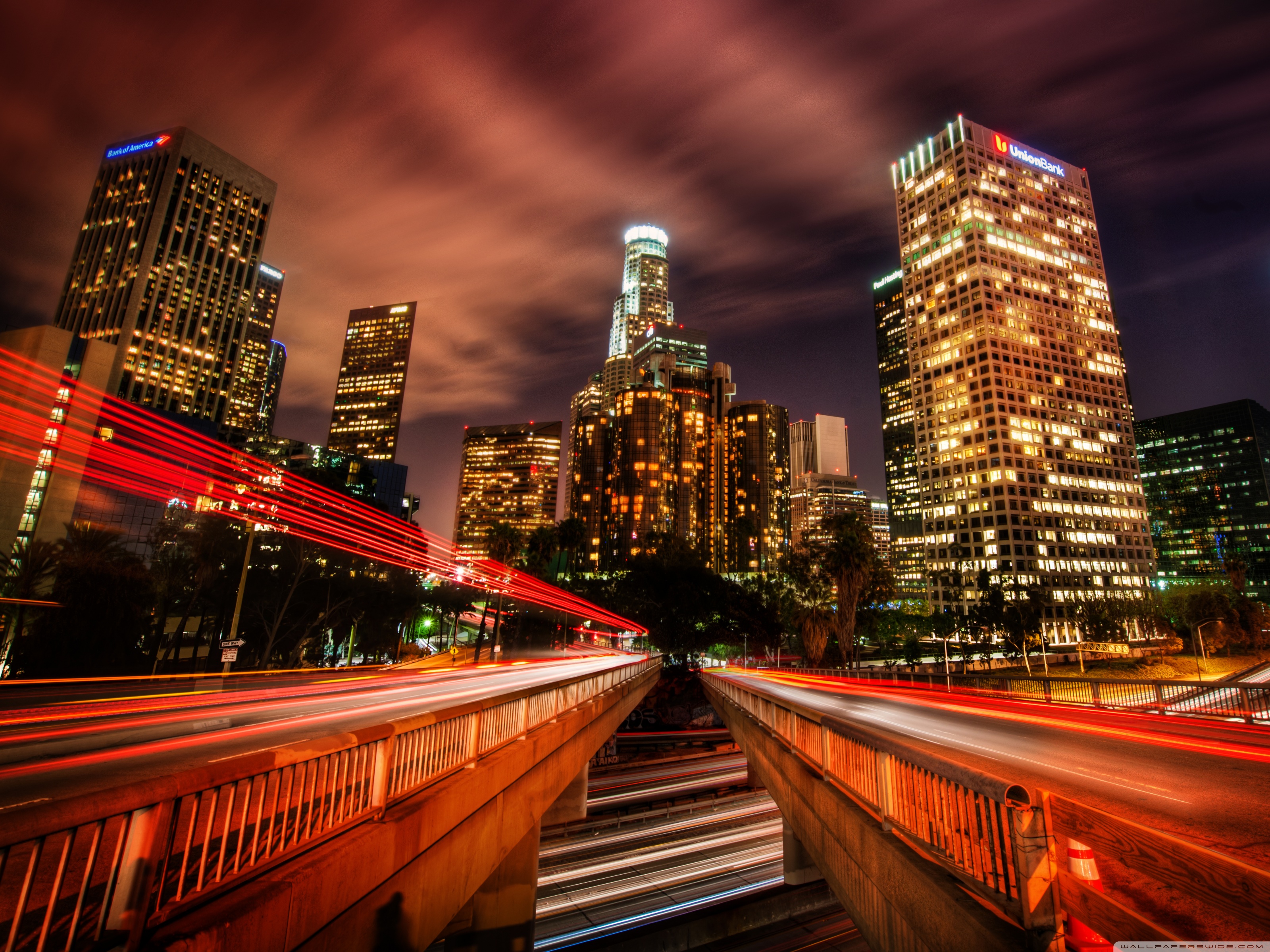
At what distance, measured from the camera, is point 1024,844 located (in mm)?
3926

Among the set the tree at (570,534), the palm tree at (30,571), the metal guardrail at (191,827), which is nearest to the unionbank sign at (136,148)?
the tree at (570,534)

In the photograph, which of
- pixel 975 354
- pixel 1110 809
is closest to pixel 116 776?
pixel 1110 809

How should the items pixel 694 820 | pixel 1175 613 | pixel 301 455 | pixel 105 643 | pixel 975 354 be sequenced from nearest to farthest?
pixel 694 820, pixel 105 643, pixel 1175 613, pixel 301 455, pixel 975 354

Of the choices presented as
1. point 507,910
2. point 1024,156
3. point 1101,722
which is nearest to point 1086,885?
point 507,910

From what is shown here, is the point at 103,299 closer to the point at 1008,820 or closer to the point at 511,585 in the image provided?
the point at 511,585

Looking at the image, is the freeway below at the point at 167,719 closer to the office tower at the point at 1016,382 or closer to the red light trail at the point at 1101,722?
the red light trail at the point at 1101,722

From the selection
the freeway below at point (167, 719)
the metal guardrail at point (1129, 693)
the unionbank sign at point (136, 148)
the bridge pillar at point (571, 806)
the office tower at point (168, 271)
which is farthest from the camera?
the unionbank sign at point (136, 148)

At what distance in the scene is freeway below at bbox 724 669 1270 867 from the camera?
7426 mm

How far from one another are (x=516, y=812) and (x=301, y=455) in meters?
137

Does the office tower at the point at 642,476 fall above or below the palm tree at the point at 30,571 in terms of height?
above

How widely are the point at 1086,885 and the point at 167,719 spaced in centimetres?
1675

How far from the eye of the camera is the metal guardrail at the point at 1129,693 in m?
19.9

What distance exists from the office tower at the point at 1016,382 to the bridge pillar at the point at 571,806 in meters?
127

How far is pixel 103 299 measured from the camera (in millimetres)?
150750
